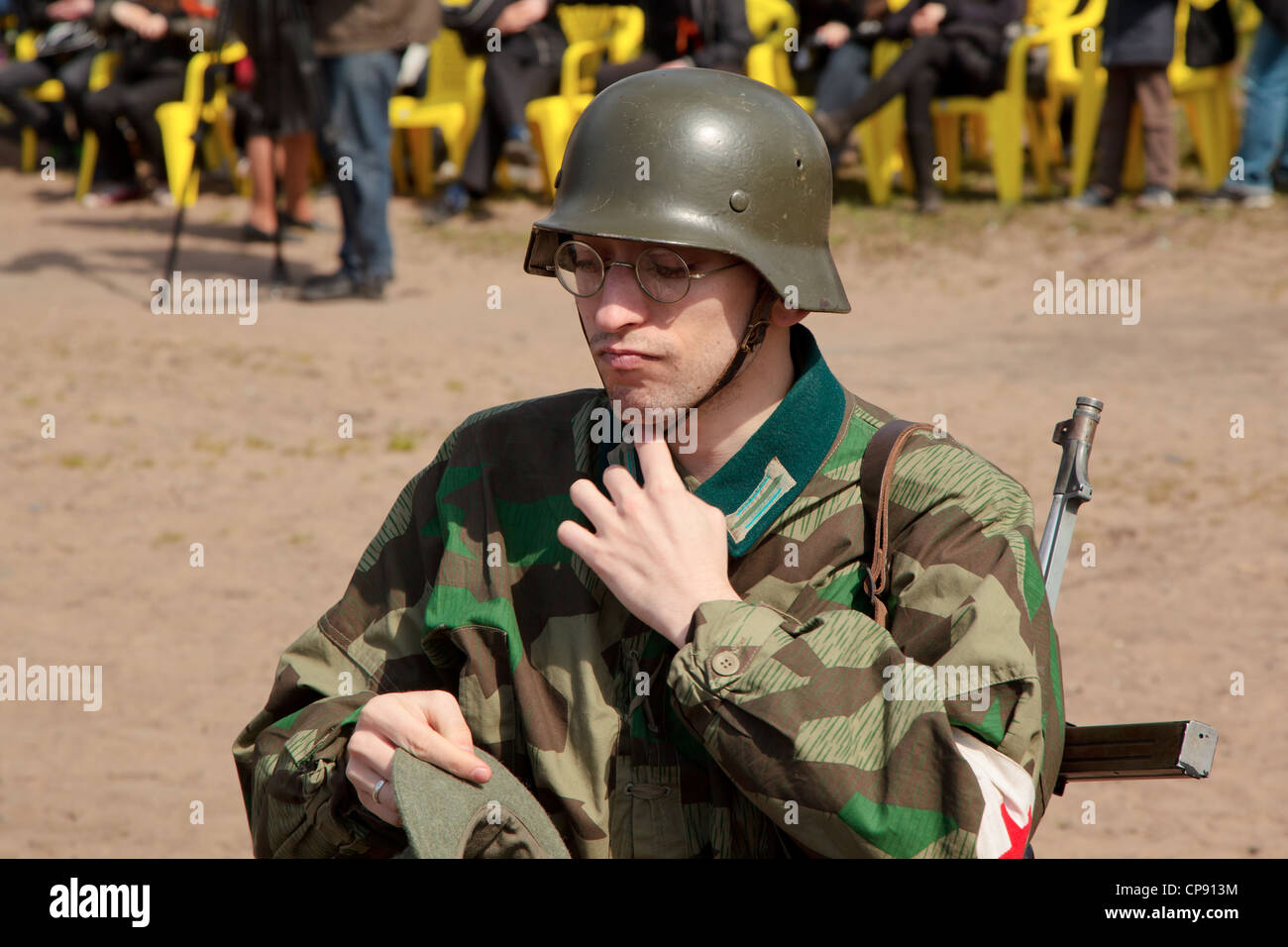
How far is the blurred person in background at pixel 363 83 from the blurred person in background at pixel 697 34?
1.74m

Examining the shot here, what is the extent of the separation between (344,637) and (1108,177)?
30.1 feet

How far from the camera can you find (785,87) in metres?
11.4

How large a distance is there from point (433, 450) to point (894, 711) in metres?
5.08

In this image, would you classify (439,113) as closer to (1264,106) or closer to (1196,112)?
(1196,112)

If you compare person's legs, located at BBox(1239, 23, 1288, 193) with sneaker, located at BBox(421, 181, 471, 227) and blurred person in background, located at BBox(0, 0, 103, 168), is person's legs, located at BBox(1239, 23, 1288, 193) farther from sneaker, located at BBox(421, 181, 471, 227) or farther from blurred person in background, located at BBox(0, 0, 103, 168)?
blurred person in background, located at BBox(0, 0, 103, 168)

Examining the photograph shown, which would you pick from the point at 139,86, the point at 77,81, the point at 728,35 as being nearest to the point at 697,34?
the point at 728,35

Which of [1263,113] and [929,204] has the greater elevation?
[1263,113]

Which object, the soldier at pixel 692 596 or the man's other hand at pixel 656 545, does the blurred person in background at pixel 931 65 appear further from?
the man's other hand at pixel 656 545

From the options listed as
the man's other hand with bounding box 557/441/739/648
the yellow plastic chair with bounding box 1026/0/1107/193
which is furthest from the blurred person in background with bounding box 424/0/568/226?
the man's other hand with bounding box 557/441/739/648

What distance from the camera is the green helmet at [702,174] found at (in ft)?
6.42

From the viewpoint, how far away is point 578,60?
444 inches

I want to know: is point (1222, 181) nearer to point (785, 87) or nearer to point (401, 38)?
point (785, 87)

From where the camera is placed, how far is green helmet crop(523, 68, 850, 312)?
6.42 ft

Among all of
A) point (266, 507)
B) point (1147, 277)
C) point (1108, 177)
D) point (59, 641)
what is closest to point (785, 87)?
point (1108, 177)
